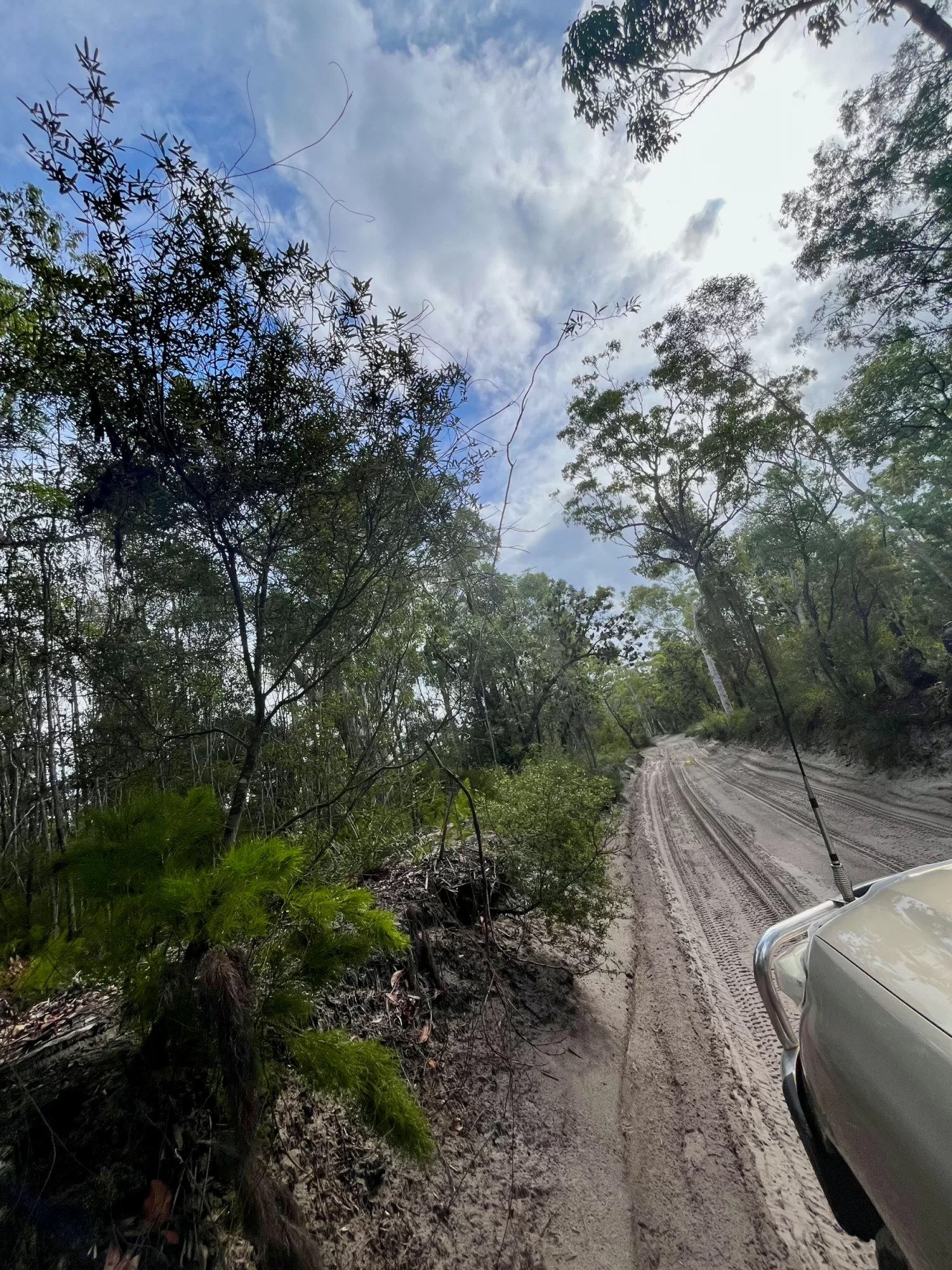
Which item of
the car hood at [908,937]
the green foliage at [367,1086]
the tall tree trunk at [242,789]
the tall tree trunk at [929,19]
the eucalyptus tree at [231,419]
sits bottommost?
the green foliage at [367,1086]

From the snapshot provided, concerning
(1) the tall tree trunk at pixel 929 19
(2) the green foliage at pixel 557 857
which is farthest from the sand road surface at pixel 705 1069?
(1) the tall tree trunk at pixel 929 19

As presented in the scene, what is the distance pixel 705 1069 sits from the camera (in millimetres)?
3143

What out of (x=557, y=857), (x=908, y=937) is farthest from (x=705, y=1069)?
(x=908, y=937)

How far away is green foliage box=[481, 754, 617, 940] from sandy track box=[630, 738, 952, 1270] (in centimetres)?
70

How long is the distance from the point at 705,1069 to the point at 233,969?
3.03 metres

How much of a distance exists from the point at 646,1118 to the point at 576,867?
1919 mm

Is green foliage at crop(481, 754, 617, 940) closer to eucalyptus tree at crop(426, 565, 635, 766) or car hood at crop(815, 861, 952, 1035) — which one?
car hood at crop(815, 861, 952, 1035)

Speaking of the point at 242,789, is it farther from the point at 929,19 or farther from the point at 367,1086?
the point at 929,19

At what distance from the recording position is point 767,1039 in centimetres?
328

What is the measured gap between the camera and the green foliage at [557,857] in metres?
4.70

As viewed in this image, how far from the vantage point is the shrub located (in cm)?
181

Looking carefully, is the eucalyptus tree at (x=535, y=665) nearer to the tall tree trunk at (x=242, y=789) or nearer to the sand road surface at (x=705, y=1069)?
the sand road surface at (x=705, y=1069)

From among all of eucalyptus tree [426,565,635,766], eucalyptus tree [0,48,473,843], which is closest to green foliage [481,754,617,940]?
eucalyptus tree [0,48,473,843]

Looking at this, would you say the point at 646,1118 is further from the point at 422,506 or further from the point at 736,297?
the point at 736,297
